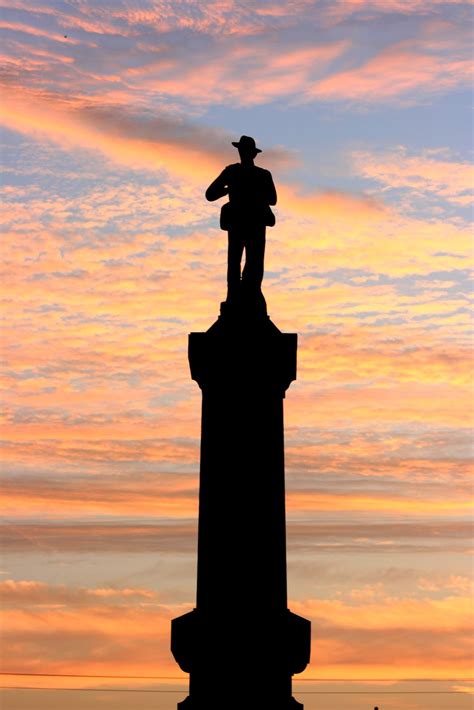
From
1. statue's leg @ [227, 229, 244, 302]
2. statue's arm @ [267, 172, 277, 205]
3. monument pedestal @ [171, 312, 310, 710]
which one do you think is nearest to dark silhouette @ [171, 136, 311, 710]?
monument pedestal @ [171, 312, 310, 710]

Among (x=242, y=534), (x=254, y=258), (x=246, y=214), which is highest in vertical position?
(x=246, y=214)

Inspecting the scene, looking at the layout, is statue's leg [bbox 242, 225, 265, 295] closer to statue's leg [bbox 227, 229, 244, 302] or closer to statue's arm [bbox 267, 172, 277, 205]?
statue's leg [bbox 227, 229, 244, 302]

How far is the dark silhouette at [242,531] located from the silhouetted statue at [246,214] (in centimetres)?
48

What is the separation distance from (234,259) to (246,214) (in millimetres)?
899

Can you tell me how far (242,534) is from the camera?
24641mm

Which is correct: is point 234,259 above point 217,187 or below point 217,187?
below

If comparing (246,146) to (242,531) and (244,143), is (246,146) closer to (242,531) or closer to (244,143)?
(244,143)

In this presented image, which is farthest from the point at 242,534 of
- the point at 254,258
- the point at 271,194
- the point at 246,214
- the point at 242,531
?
the point at 271,194

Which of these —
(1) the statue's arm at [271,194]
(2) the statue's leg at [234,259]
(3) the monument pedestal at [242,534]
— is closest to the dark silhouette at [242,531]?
(3) the monument pedestal at [242,534]

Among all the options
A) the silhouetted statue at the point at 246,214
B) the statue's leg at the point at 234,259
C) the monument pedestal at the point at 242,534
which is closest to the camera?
the monument pedestal at the point at 242,534

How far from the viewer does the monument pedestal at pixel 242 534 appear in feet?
79.3

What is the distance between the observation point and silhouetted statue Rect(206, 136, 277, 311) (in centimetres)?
2612

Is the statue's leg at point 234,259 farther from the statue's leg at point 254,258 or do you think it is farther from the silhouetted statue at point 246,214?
the statue's leg at point 254,258

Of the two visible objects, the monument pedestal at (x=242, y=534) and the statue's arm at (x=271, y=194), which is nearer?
the monument pedestal at (x=242, y=534)
